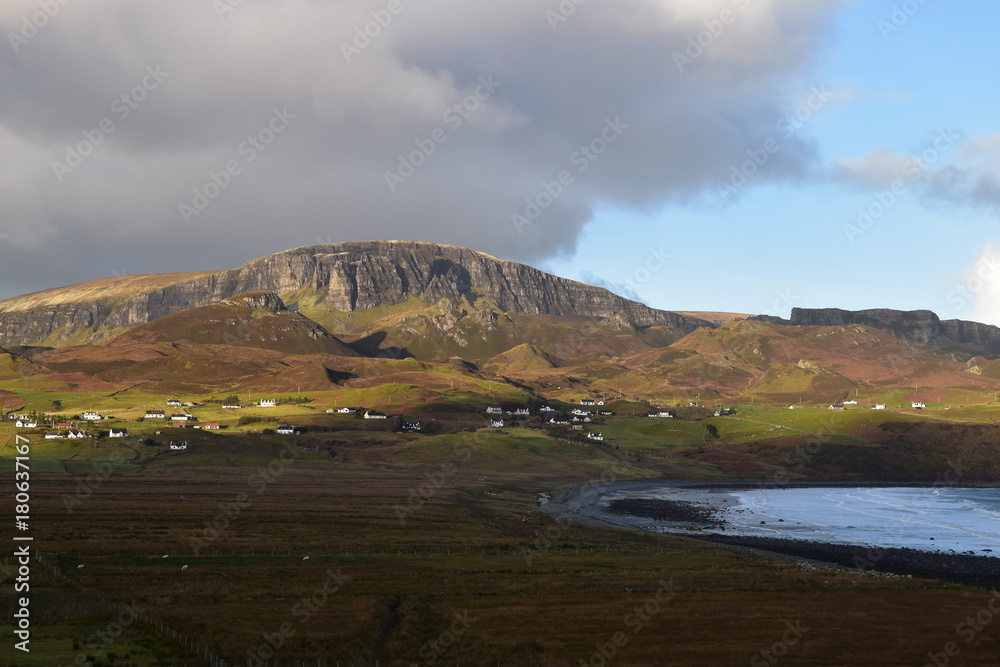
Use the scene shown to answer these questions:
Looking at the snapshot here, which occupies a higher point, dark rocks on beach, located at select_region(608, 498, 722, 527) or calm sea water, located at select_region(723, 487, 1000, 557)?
calm sea water, located at select_region(723, 487, 1000, 557)

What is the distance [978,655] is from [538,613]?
101ft

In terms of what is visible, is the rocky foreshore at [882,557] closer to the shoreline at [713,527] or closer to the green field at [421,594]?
the shoreline at [713,527]

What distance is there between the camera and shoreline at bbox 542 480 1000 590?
322 ft

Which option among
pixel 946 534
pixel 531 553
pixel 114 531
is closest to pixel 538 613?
pixel 531 553

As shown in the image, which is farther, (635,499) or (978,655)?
(635,499)

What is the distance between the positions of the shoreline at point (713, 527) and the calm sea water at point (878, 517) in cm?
503

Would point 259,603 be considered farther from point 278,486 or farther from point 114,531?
point 278,486

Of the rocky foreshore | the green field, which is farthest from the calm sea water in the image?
the green field

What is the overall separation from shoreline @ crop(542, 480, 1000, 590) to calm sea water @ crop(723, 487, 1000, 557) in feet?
16.5

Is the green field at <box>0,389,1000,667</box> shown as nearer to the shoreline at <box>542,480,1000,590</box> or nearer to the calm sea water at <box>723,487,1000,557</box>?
the shoreline at <box>542,480,1000,590</box>

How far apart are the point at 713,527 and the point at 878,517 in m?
37.9

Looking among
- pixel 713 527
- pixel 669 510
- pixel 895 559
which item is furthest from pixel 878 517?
pixel 895 559

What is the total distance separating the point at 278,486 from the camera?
158 meters

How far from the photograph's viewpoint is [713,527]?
433 ft
